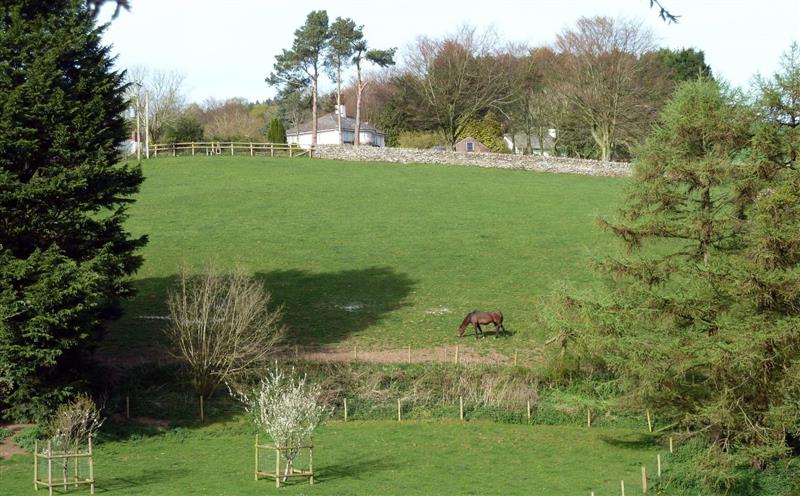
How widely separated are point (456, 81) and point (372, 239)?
3912cm

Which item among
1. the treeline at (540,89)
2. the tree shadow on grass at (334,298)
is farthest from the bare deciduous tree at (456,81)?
the tree shadow on grass at (334,298)

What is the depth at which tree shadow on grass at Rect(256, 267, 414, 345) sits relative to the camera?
118 ft

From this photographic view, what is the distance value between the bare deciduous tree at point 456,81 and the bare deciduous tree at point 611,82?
638cm

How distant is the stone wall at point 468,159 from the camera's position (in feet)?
227

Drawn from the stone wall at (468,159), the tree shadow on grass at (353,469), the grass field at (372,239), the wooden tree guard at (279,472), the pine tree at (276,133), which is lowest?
the tree shadow on grass at (353,469)

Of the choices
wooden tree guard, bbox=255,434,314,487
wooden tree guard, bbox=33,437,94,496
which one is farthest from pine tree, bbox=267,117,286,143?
wooden tree guard, bbox=255,434,314,487

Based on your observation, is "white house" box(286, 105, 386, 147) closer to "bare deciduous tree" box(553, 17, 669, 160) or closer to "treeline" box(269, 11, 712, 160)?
"treeline" box(269, 11, 712, 160)

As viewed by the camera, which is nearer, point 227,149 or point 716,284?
point 716,284

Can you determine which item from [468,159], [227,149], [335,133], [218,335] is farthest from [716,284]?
[335,133]

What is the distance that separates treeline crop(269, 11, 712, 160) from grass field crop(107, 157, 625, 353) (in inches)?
482

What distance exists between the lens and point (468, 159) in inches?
2761

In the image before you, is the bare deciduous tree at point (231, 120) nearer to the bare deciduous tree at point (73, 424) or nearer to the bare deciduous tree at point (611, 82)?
the bare deciduous tree at point (611, 82)

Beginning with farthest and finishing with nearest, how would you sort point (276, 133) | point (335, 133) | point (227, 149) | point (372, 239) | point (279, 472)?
point (335, 133), point (276, 133), point (227, 149), point (372, 239), point (279, 472)

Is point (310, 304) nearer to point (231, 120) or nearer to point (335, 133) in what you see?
point (335, 133)
